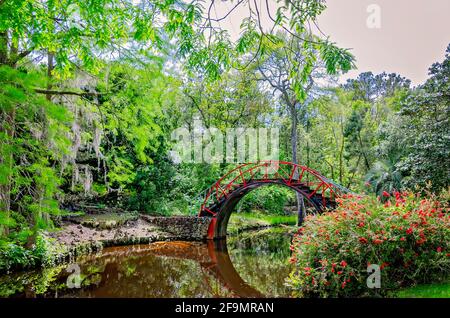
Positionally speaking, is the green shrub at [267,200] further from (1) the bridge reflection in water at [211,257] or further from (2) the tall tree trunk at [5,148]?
(2) the tall tree trunk at [5,148]

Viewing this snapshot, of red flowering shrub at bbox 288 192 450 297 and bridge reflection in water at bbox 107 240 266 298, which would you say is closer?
red flowering shrub at bbox 288 192 450 297

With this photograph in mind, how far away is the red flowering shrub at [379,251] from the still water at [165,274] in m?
1.60

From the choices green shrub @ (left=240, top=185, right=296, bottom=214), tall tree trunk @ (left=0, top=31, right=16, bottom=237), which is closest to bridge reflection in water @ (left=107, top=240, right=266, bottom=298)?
tall tree trunk @ (left=0, top=31, right=16, bottom=237)

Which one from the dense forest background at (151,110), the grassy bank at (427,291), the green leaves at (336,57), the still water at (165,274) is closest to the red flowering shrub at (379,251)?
the grassy bank at (427,291)

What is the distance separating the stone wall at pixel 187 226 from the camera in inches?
610

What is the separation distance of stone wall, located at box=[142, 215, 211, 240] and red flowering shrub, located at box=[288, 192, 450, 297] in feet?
30.1

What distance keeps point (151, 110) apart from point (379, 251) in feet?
16.1

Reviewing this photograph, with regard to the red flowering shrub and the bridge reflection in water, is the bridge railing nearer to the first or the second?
the bridge reflection in water

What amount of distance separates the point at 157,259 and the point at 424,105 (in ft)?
33.9

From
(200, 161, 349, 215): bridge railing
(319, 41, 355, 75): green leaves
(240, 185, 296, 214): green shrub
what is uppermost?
(319, 41, 355, 75): green leaves

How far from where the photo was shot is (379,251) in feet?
19.8

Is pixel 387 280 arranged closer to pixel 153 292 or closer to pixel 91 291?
pixel 153 292

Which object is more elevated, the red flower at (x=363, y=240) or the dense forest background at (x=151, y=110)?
the dense forest background at (x=151, y=110)

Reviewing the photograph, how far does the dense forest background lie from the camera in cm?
389
